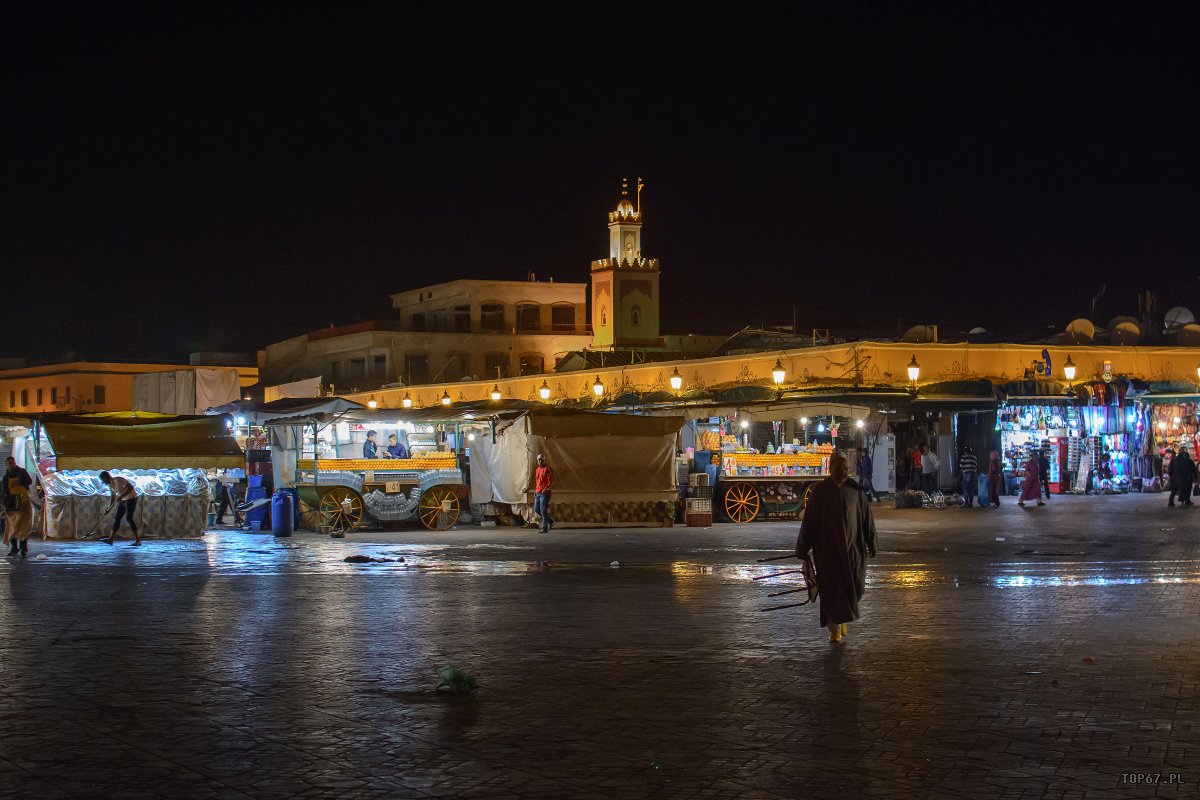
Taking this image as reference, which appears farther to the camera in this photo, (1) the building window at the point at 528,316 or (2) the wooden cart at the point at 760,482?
(1) the building window at the point at 528,316

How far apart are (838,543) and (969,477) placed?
21569 mm

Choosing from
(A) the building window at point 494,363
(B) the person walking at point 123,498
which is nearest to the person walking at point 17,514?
(B) the person walking at point 123,498

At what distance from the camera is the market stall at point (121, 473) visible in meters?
24.2

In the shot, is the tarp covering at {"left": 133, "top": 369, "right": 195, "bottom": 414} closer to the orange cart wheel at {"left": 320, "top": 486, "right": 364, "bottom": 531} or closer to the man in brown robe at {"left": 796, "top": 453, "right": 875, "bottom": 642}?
the orange cart wheel at {"left": 320, "top": 486, "right": 364, "bottom": 531}

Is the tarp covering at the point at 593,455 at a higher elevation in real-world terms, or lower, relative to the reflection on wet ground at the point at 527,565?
higher

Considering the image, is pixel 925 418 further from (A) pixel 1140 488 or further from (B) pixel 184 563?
(B) pixel 184 563

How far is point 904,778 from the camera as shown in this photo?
261 inches

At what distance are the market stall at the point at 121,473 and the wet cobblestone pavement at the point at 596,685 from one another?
22.5 feet

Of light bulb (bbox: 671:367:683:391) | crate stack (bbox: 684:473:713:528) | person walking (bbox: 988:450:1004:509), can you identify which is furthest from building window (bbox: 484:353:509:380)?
crate stack (bbox: 684:473:713:528)

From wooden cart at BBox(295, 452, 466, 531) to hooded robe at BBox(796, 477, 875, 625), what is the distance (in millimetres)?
16063

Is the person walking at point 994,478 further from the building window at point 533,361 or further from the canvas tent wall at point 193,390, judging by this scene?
the building window at point 533,361

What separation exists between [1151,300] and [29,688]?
44.8 m

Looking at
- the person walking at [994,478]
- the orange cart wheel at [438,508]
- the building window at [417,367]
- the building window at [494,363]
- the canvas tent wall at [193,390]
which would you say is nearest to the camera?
the orange cart wheel at [438,508]

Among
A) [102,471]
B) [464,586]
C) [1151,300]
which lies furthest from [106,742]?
[1151,300]
